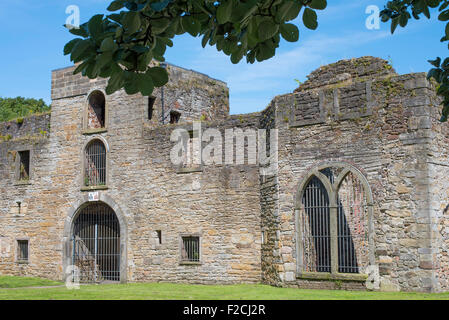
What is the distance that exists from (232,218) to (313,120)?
395 cm

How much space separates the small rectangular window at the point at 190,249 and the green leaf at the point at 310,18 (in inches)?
547

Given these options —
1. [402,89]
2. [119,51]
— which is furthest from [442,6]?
[402,89]

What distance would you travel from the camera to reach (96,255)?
19.6 metres

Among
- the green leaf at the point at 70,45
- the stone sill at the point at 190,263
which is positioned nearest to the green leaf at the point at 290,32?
the green leaf at the point at 70,45

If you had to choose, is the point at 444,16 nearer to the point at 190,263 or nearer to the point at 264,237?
the point at 264,237

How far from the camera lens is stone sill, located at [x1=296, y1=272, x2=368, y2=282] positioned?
12906mm

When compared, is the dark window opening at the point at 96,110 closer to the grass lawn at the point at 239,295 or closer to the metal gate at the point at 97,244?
the metal gate at the point at 97,244

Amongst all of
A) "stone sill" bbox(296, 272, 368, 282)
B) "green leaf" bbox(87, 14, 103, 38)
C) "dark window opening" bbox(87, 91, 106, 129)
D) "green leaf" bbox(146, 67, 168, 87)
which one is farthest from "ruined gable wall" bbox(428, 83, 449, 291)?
"dark window opening" bbox(87, 91, 106, 129)

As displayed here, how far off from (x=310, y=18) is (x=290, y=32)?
0.15 meters

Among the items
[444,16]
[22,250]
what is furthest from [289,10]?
[22,250]

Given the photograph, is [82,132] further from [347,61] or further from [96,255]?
[347,61]

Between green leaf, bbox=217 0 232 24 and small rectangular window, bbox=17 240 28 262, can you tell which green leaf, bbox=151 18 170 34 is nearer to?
green leaf, bbox=217 0 232 24

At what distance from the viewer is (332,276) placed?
43.9 feet

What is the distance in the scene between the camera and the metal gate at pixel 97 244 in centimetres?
1912
